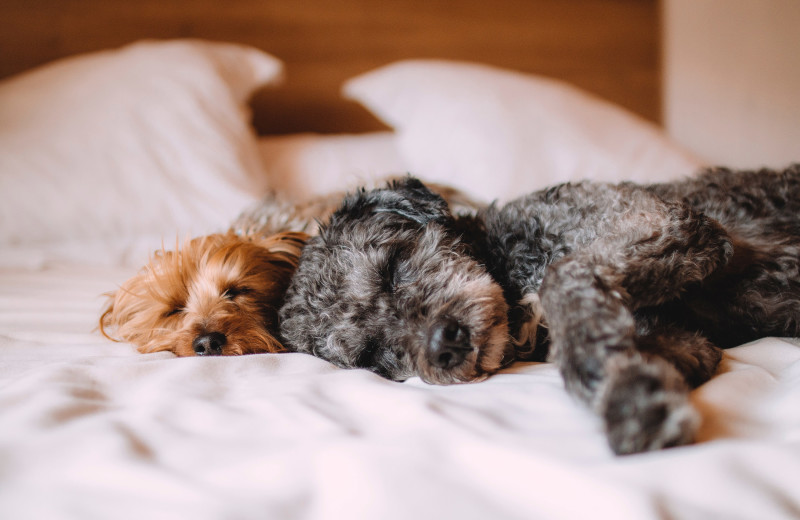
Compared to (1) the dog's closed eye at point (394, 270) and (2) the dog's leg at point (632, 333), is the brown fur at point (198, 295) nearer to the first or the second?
(1) the dog's closed eye at point (394, 270)

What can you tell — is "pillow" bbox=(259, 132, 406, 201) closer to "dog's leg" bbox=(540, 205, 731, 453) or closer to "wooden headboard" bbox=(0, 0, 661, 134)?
"wooden headboard" bbox=(0, 0, 661, 134)

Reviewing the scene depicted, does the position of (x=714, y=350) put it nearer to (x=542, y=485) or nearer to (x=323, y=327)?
(x=542, y=485)

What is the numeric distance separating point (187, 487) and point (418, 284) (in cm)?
86

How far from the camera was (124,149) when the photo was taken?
8.75ft

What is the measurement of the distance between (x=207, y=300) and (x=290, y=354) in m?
0.53

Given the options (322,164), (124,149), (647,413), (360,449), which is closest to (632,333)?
(647,413)

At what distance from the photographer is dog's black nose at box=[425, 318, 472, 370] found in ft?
4.33

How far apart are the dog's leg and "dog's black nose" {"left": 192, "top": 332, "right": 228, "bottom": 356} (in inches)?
39.5

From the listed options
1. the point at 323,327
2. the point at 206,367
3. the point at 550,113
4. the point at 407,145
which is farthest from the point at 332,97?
the point at 206,367

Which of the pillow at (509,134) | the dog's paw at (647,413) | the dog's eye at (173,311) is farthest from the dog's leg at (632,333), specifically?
the pillow at (509,134)

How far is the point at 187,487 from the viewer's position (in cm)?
79

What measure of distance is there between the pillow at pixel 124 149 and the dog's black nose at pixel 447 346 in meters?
1.66

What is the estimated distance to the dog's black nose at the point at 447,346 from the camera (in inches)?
52.0

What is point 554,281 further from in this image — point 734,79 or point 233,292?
point 734,79
